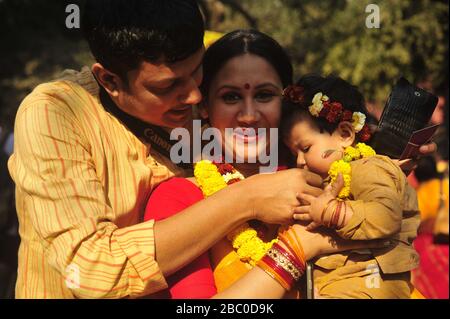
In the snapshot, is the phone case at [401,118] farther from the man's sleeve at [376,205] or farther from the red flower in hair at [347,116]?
the man's sleeve at [376,205]

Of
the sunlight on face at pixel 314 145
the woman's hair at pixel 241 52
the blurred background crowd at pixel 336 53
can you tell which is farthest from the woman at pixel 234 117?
the blurred background crowd at pixel 336 53

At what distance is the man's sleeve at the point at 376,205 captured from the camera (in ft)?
7.84

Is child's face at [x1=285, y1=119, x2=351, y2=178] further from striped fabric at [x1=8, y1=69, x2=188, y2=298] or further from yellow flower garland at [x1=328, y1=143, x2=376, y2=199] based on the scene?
striped fabric at [x1=8, y1=69, x2=188, y2=298]

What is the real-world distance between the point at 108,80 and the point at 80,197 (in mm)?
579

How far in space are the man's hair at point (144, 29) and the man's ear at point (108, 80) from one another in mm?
75

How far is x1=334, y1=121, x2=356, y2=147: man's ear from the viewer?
2.82 meters

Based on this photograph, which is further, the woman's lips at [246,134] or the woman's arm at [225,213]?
the woman's lips at [246,134]

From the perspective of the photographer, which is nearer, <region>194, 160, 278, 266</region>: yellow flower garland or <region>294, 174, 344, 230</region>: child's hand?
<region>294, 174, 344, 230</region>: child's hand

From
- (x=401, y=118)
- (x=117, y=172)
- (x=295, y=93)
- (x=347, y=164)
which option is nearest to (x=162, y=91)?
(x=117, y=172)

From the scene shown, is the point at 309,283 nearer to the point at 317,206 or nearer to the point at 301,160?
the point at 317,206

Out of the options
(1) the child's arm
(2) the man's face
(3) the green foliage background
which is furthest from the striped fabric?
(3) the green foliage background

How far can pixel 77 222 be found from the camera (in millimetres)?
2293

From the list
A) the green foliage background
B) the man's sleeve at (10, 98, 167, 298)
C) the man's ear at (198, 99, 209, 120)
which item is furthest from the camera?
the green foliage background
